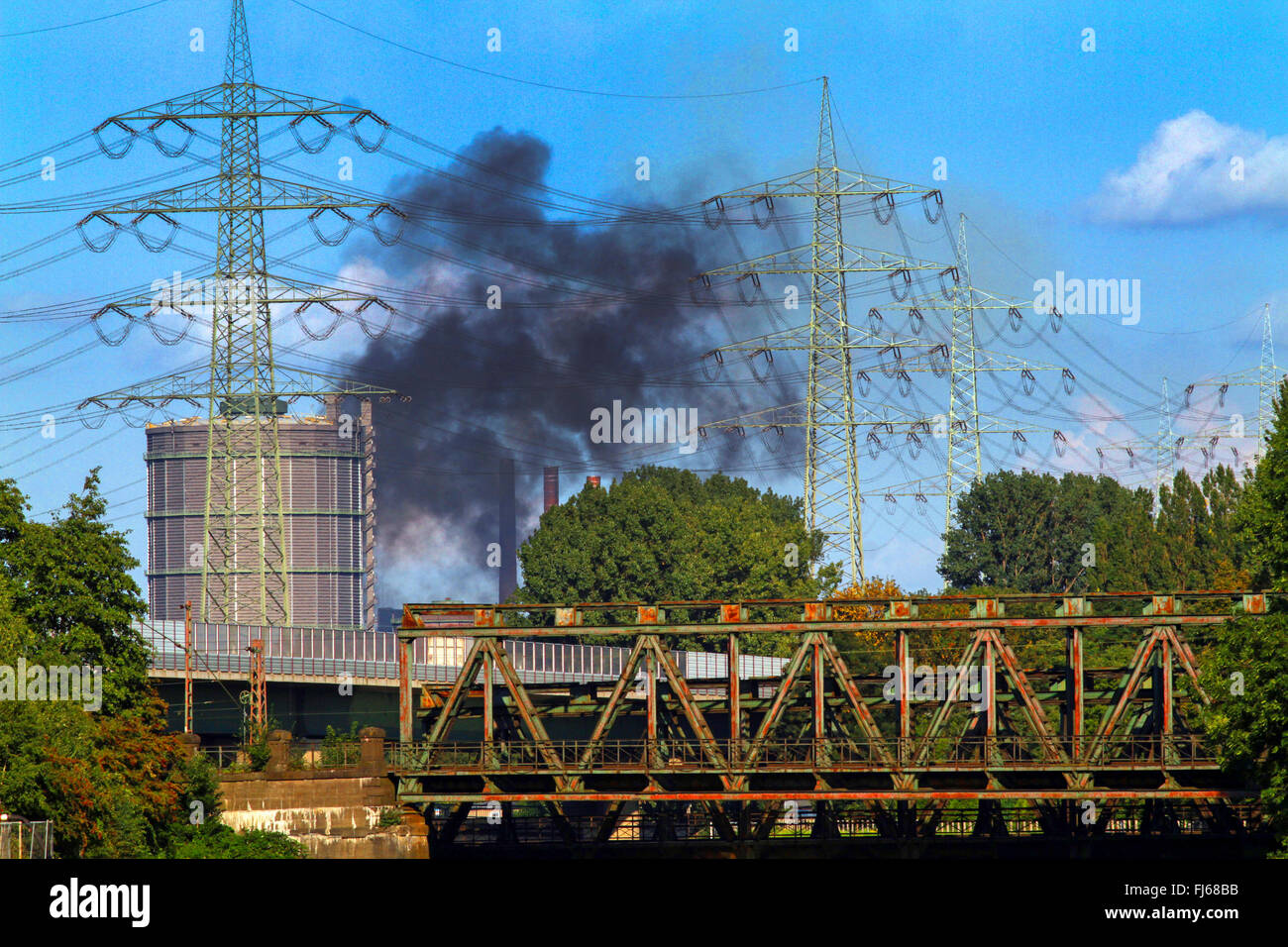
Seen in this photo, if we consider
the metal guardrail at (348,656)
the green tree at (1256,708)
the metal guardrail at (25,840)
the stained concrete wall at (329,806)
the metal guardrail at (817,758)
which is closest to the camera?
the metal guardrail at (25,840)

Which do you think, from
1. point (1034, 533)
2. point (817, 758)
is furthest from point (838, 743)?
point (1034, 533)

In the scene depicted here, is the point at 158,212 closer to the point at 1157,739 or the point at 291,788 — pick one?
the point at 291,788

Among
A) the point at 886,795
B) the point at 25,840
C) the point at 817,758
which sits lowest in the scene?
the point at 886,795

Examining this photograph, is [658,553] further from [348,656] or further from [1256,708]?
[1256,708]

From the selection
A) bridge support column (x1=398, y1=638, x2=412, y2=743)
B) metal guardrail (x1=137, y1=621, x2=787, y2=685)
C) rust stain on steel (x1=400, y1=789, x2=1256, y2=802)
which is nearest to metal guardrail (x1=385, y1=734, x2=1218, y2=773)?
bridge support column (x1=398, y1=638, x2=412, y2=743)

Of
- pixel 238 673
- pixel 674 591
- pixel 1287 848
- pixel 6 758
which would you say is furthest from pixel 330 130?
pixel 1287 848

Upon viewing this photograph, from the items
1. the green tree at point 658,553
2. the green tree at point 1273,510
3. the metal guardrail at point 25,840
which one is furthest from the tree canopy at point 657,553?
the metal guardrail at point 25,840

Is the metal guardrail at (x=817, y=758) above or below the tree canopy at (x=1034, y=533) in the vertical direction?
below

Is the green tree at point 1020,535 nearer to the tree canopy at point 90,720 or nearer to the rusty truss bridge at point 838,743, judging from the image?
the rusty truss bridge at point 838,743

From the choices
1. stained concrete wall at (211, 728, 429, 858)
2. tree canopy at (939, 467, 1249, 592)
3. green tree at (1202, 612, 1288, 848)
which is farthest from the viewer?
tree canopy at (939, 467, 1249, 592)

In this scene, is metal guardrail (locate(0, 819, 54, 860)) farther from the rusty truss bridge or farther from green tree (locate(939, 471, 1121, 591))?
green tree (locate(939, 471, 1121, 591))

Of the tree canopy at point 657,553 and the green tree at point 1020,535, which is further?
the green tree at point 1020,535

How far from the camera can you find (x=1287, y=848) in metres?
47.2

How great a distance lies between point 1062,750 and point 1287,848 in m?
10.4
